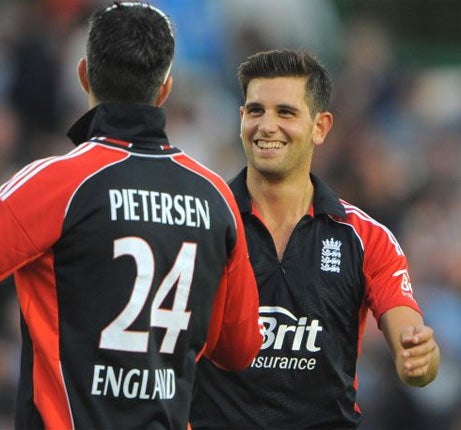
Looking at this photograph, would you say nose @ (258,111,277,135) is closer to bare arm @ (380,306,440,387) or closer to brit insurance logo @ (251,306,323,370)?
brit insurance logo @ (251,306,323,370)

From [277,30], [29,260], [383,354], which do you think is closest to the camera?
[29,260]

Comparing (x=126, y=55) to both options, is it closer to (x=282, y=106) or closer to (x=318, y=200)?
(x=282, y=106)

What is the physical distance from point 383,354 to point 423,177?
228 centimetres

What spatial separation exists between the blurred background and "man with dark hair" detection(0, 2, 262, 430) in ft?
16.8

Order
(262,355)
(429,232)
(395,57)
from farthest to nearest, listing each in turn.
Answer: (395,57), (429,232), (262,355)

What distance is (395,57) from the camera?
12516 millimetres

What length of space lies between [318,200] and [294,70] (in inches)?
23.1

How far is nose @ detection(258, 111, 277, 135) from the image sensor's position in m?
5.32

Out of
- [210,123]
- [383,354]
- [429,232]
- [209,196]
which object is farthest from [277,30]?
[209,196]

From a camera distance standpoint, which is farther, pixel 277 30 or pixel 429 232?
pixel 277 30

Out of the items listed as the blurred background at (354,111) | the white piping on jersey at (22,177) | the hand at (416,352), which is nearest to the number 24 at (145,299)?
the white piping on jersey at (22,177)

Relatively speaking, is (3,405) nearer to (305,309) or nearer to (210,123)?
(210,123)

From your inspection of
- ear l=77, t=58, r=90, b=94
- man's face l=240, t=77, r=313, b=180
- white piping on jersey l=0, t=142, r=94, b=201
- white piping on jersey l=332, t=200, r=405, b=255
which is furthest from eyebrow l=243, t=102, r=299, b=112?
white piping on jersey l=0, t=142, r=94, b=201

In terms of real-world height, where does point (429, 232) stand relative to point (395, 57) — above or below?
below
